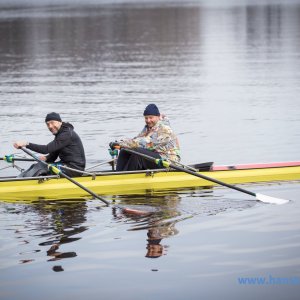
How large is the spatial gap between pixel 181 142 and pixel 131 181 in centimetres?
780

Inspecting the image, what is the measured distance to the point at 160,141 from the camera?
19094 mm

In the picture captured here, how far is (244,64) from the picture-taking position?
4816 cm

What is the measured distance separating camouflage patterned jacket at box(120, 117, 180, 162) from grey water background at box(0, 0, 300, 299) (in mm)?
930

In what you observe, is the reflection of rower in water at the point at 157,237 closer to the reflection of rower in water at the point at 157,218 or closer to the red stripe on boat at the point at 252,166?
the reflection of rower in water at the point at 157,218

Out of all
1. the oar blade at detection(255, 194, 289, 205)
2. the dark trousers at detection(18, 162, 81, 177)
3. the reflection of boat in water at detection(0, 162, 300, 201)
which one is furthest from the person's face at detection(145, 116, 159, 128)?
the oar blade at detection(255, 194, 289, 205)

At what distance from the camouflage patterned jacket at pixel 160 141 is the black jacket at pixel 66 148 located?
3.19ft

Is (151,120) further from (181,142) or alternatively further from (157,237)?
(181,142)

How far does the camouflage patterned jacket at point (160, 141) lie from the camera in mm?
19047

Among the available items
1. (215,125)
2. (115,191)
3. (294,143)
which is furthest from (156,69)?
(115,191)

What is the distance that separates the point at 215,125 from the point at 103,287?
55.4ft

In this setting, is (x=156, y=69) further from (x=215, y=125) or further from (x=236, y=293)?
(x=236, y=293)

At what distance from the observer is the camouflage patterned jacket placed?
1905cm

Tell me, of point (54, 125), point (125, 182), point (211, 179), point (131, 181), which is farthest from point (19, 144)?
point (211, 179)

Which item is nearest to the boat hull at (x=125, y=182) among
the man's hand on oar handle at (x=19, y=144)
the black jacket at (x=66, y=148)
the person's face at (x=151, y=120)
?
the black jacket at (x=66, y=148)
